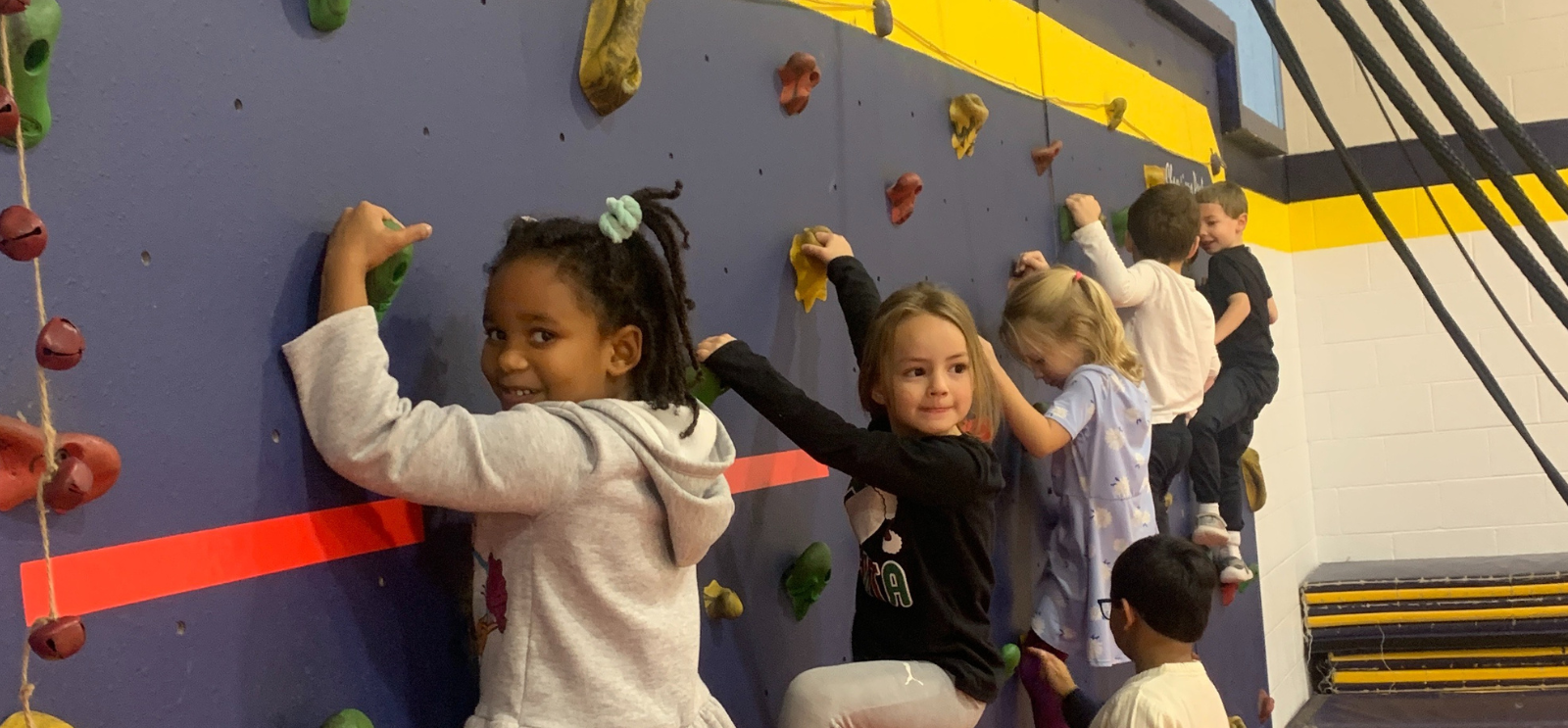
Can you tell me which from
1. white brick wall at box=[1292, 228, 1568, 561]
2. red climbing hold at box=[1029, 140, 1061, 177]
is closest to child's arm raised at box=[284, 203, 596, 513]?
red climbing hold at box=[1029, 140, 1061, 177]

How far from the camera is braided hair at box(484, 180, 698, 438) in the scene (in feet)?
4.43

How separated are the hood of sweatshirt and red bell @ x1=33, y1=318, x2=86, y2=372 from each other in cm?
48

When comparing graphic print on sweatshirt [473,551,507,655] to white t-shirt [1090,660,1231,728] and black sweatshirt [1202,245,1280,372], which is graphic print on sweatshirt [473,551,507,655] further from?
black sweatshirt [1202,245,1280,372]

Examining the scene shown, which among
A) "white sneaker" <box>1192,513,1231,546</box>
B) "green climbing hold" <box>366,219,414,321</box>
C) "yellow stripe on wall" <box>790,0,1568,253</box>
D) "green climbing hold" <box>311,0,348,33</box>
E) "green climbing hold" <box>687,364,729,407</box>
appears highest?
"yellow stripe on wall" <box>790,0,1568,253</box>

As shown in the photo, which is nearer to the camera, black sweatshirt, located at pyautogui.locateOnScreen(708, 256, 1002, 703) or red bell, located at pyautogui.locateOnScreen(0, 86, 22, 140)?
red bell, located at pyautogui.locateOnScreen(0, 86, 22, 140)

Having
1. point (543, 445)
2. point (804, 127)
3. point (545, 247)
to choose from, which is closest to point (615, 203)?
point (545, 247)

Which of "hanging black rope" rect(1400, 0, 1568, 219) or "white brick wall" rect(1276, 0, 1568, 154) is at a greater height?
"white brick wall" rect(1276, 0, 1568, 154)

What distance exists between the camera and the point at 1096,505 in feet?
8.50

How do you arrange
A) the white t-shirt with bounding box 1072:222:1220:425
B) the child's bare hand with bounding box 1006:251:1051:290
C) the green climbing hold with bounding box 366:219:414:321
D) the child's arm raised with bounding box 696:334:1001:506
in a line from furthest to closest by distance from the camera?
the white t-shirt with bounding box 1072:222:1220:425
the child's bare hand with bounding box 1006:251:1051:290
the child's arm raised with bounding box 696:334:1001:506
the green climbing hold with bounding box 366:219:414:321

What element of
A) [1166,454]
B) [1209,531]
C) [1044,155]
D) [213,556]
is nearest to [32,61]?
[213,556]

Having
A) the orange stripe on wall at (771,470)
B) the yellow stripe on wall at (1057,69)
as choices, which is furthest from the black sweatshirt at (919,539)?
the yellow stripe on wall at (1057,69)

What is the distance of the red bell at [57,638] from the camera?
3.21 ft

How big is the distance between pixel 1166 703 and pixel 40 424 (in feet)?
5.10

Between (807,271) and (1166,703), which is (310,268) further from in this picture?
(1166,703)
